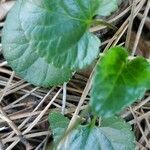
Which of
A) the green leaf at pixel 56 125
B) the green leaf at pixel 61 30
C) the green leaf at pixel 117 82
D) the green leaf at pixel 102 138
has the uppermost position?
the green leaf at pixel 61 30

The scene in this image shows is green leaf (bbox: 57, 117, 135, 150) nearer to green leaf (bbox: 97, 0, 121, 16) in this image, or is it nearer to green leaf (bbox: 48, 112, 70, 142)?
green leaf (bbox: 48, 112, 70, 142)

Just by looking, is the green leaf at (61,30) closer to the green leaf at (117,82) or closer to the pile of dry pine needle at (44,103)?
the green leaf at (117,82)

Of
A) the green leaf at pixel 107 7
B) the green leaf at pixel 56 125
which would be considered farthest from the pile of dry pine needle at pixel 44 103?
the green leaf at pixel 107 7

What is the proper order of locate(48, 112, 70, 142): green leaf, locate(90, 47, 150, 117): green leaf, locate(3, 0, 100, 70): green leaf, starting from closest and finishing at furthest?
locate(90, 47, 150, 117): green leaf < locate(3, 0, 100, 70): green leaf < locate(48, 112, 70, 142): green leaf

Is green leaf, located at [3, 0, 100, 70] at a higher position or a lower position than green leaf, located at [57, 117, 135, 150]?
higher

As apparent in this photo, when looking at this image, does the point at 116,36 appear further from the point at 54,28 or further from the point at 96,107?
the point at 96,107

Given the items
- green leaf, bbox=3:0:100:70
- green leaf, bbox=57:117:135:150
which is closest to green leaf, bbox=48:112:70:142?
green leaf, bbox=57:117:135:150
